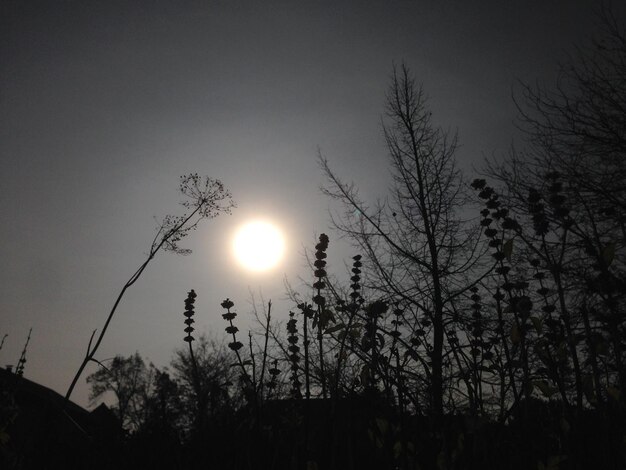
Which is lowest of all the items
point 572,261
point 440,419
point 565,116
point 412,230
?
point 440,419

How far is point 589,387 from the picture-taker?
154cm

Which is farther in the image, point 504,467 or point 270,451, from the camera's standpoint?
point 270,451

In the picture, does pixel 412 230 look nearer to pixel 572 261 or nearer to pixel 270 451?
pixel 572 261

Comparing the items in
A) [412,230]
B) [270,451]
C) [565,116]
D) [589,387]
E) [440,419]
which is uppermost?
[565,116]

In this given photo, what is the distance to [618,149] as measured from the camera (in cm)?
695

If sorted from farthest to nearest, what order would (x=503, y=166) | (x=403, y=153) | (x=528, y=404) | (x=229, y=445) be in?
(x=403, y=153), (x=503, y=166), (x=229, y=445), (x=528, y=404)

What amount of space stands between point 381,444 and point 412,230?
839 cm

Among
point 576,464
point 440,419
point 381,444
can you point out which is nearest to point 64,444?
point 381,444

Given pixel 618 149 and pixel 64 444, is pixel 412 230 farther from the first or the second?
pixel 64 444

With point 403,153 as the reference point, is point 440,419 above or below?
below

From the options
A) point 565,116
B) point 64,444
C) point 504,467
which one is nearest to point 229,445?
point 64,444

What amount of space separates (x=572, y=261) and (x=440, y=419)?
22.6ft

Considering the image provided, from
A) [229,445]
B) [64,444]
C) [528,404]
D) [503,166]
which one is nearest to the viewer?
[528,404]

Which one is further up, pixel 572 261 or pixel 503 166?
pixel 503 166
